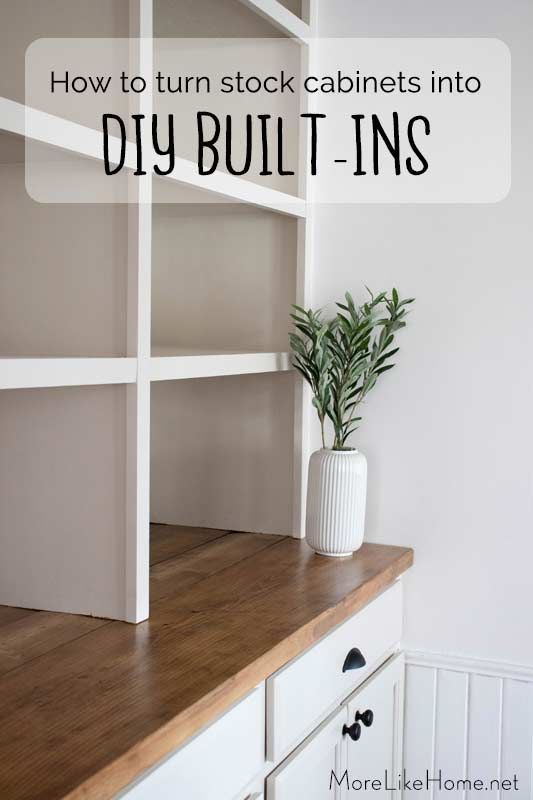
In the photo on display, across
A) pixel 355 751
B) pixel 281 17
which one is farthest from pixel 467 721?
pixel 281 17

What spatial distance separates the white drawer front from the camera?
1132 mm

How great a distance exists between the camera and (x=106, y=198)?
1.50 meters

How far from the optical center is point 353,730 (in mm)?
1712

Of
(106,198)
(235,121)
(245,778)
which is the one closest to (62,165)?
(106,198)

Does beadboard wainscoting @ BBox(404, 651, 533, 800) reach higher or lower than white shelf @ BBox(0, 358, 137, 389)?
lower

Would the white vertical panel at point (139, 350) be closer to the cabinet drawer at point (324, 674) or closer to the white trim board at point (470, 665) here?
the cabinet drawer at point (324, 674)

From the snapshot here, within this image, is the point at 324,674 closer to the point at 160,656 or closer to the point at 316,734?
the point at 316,734

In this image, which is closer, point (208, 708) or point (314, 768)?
point (208, 708)

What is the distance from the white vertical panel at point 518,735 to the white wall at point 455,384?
0.06 m

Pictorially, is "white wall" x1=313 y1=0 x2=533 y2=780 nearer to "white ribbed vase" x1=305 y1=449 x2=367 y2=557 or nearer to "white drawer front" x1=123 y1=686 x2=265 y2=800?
"white ribbed vase" x1=305 y1=449 x2=367 y2=557

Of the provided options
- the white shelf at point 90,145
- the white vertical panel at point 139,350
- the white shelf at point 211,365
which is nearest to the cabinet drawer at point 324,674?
the white vertical panel at point 139,350

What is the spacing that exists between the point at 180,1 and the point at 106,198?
2.71ft

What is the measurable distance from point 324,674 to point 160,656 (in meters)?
0.36

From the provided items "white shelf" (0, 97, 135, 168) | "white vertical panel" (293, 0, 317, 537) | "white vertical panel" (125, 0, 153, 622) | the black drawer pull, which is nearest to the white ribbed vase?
"white vertical panel" (293, 0, 317, 537)
